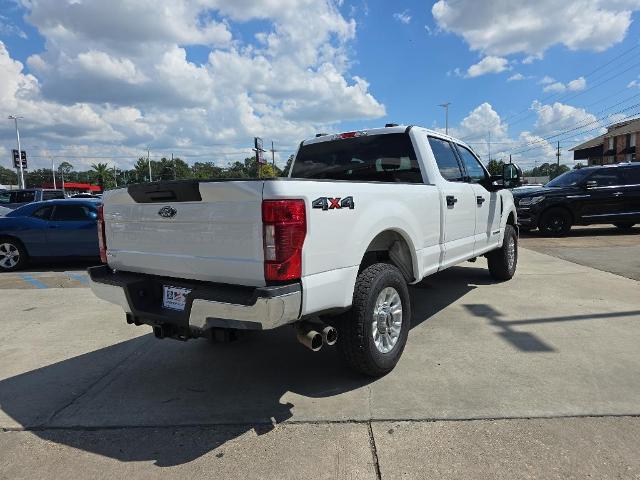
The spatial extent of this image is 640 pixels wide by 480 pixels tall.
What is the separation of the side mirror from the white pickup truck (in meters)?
1.99

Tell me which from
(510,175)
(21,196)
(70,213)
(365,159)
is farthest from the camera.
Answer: (21,196)

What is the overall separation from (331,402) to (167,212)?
1769mm

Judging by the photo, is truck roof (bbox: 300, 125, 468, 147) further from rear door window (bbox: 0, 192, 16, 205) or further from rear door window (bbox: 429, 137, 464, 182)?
rear door window (bbox: 0, 192, 16, 205)

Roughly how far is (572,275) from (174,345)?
6131 mm

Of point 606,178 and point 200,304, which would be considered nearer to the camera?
point 200,304

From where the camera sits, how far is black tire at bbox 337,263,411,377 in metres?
3.35

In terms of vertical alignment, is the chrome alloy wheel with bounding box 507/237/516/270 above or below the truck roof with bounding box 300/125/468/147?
below

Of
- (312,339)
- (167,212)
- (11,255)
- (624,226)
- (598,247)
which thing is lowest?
(598,247)

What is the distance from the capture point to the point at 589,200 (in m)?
12.6

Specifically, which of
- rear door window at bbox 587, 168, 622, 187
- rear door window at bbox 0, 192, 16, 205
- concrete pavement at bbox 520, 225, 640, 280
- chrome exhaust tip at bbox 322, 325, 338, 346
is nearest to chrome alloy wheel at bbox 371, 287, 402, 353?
chrome exhaust tip at bbox 322, 325, 338, 346

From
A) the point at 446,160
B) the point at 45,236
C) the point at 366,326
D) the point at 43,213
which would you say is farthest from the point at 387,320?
the point at 43,213

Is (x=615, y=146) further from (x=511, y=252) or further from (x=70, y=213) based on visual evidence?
(x=70, y=213)

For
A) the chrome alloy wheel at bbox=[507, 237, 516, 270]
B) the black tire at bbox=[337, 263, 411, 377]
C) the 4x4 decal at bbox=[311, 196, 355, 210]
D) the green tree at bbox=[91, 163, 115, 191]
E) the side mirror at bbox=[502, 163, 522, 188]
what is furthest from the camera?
the green tree at bbox=[91, 163, 115, 191]

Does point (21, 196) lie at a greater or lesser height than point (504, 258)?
greater
